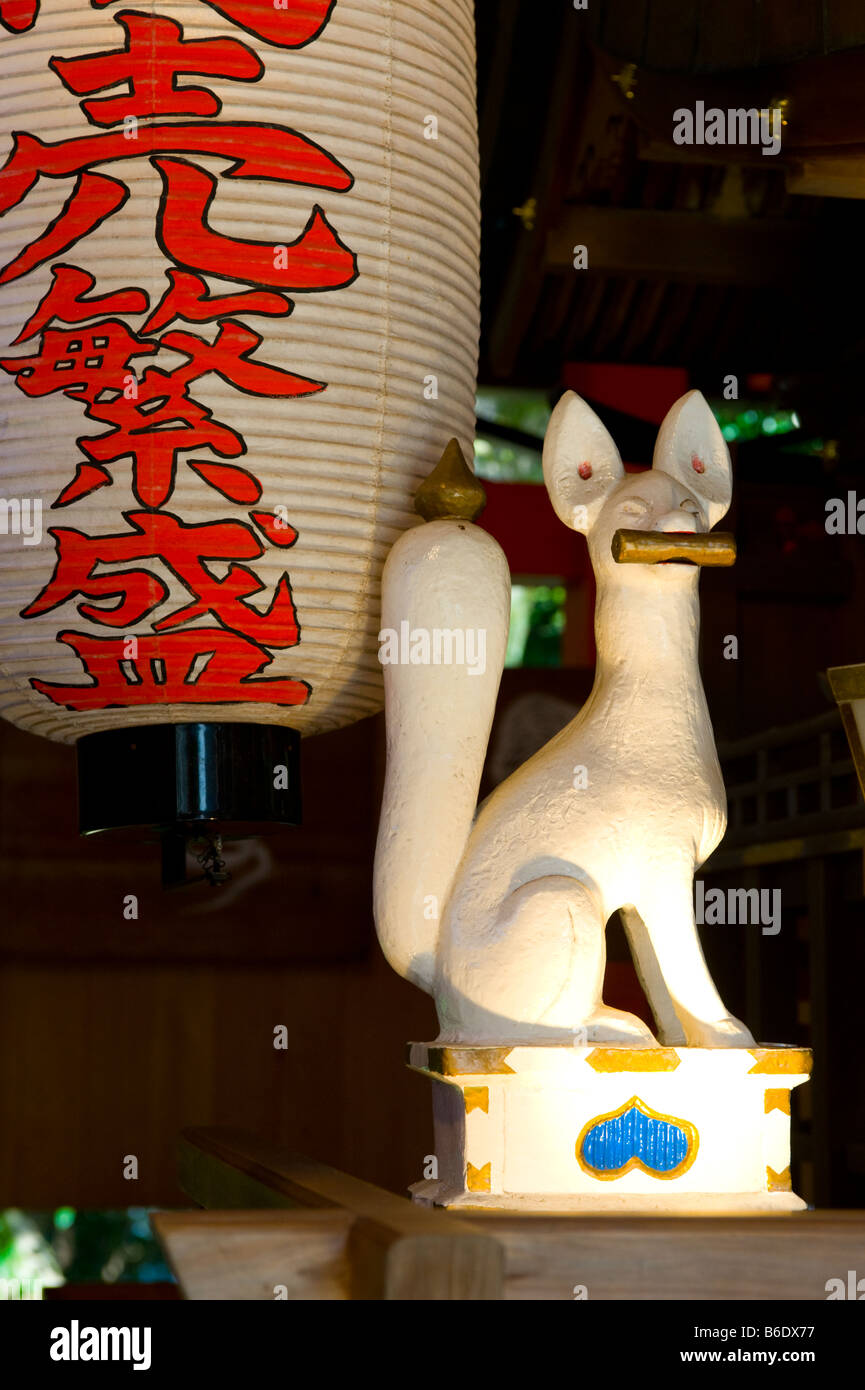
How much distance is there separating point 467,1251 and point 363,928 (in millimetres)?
2692

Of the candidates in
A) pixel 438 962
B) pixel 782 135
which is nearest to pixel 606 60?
pixel 782 135

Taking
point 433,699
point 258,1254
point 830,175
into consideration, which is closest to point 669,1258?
point 258,1254

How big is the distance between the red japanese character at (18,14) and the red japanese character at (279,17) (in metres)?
0.07

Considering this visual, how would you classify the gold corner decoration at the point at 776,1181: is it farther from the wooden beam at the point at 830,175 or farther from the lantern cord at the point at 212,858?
the wooden beam at the point at 830,175

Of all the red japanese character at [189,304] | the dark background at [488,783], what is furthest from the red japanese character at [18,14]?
the dark background at [488,783]

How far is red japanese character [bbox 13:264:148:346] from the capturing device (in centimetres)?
156

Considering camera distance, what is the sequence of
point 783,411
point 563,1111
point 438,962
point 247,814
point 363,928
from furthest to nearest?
point 783,411 < point 363,928 < point 247,814 < point 438,962 < point 563,1111

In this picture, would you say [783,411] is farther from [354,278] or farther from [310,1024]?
[354,278]

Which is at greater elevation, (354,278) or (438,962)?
(354,278)

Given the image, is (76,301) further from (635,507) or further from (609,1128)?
(609,1128)

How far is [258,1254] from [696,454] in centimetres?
92

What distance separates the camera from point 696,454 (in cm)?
165

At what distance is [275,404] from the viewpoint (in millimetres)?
1591

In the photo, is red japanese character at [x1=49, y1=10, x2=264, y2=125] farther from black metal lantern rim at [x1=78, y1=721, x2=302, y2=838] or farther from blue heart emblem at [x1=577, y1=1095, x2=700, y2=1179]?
blue heart emblem at [x1=577, y1=1095, x2=700, y2=1179]
